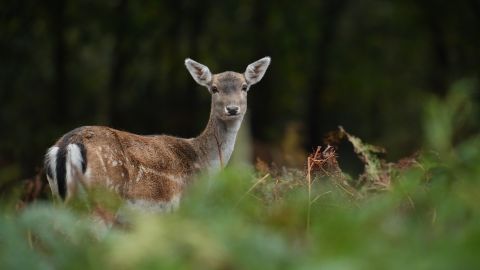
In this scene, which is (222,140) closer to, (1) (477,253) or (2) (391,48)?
(1) (477,253)

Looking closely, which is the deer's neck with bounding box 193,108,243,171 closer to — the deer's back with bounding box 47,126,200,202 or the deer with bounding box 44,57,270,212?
the deer with bounding box 44,57,270,212

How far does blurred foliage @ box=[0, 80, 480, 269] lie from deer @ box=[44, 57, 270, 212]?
2316mm

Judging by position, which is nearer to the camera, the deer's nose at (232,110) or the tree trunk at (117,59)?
the deer's nose at (232,110)

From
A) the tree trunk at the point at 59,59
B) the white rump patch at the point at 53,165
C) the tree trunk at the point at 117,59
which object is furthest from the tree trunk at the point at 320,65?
the white rump patch at the point at 53,165

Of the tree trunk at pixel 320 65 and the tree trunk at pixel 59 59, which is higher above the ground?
the tree trunk at pixel 320 65

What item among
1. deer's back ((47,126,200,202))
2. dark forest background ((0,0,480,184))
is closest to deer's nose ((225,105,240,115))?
deer's back ((47,126,200,202))

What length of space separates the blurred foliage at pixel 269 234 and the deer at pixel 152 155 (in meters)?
2.32

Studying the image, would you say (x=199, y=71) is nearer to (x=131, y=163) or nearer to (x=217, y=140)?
(x=217, y=140)

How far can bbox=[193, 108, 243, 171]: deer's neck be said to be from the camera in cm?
855

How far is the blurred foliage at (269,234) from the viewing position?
251 cm

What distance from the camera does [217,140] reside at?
28.4 feet

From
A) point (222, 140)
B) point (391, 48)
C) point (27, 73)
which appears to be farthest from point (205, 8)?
point (222, 140)

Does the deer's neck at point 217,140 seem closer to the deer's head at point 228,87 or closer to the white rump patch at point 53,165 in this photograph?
the deer's head at point 228,87

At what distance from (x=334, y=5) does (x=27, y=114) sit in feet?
34.3
